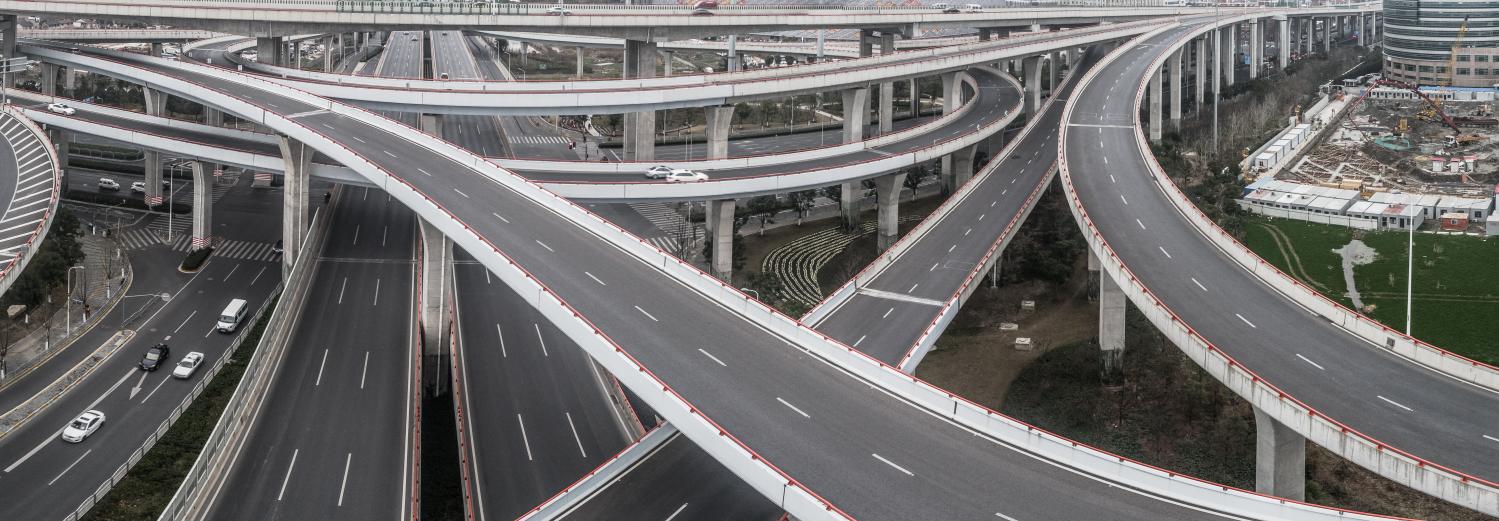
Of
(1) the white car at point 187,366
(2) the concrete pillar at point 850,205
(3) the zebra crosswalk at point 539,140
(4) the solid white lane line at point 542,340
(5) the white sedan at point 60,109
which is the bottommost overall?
(1) the white car at point 187,366

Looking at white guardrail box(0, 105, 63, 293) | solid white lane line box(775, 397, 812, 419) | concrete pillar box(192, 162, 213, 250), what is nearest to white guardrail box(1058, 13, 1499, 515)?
solid white lane line box(775, 397, 812, 419)

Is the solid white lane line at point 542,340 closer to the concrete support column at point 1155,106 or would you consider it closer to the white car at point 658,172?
the white car at point 658,172

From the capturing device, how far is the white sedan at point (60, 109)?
9288cm

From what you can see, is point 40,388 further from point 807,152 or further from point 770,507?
point 807,152

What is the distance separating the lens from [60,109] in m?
93.1

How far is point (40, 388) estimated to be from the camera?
61.1 m

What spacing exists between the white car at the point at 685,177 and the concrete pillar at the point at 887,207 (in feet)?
54.6

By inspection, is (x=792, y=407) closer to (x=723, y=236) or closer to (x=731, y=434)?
(x=731, y=434)

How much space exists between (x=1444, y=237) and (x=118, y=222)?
3957 inches

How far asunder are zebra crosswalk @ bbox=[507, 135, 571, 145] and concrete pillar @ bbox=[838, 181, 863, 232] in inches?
1496

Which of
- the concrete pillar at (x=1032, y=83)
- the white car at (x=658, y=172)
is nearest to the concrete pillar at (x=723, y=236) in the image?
the white car at (x=658, y=172)

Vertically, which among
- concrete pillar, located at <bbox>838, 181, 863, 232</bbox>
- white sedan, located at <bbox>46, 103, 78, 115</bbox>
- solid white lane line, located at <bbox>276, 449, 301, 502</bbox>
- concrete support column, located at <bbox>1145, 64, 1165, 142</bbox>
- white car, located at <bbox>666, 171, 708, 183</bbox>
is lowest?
solid white lane line, located at <bbox>276, 449, 301, 502</bbox>

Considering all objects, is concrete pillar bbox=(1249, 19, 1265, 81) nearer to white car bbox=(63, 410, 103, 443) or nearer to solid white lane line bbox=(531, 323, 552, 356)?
solid white lane line bbox=(531, 323, 552, 356)

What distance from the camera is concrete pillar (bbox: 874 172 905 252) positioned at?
9350 cm
